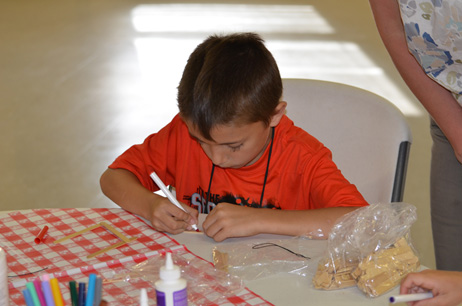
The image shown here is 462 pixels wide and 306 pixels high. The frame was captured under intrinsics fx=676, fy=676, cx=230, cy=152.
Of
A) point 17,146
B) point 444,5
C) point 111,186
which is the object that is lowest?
point 17,146

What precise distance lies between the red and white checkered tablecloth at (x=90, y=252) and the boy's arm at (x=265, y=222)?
0.08 metres

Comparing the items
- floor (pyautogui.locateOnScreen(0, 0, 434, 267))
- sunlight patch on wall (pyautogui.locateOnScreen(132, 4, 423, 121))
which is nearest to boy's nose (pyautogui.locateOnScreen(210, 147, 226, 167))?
floor (pyautogui.locateOnScreen(0, 0, 434, 267))

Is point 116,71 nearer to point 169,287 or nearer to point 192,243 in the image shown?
point 192,243

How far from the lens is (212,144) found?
1401 mm

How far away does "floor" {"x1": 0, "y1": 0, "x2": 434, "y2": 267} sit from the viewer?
298cm

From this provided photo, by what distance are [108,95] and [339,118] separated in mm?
2408

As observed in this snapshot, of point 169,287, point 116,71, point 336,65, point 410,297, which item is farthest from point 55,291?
Result: point 336,65

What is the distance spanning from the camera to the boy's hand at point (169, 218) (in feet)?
4.29

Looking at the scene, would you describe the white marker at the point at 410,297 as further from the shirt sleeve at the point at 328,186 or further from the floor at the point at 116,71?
the floor at the point at 116,71

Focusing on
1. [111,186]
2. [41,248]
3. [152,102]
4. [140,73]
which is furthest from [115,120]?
[41,248]

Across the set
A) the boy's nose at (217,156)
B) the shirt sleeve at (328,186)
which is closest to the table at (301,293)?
the shirt sleeve at (328,186)

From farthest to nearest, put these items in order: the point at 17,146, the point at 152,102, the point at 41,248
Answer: the point at 152,102
the point at 17,146
the point at 41,248

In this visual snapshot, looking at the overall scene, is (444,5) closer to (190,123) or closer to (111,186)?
(190,123)

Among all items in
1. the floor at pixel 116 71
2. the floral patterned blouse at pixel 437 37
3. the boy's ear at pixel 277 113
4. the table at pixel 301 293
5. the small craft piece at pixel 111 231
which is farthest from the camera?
the floor at pixel 116 71
